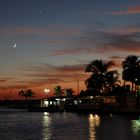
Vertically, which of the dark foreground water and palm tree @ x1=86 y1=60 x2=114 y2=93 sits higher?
palm tree @ x1=86 y1=60 x2=114 y2=93

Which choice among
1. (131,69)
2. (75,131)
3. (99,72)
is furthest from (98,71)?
(75,131)

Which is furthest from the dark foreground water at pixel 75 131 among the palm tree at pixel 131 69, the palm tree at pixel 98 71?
the palm tree at pixel 98 71

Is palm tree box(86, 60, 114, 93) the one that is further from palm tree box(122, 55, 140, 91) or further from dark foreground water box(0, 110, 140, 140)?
dark foreground water box(0, 110, 140, 140)

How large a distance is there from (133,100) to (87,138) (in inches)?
2246

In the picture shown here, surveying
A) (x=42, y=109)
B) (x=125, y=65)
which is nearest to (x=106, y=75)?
(x=125, y=65)

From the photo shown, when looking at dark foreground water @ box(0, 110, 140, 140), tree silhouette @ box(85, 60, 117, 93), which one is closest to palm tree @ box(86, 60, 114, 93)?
tree silhouette @ box(85, 60, 117, 93)

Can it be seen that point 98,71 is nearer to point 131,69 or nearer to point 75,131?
point 131,69

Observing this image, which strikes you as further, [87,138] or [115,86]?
[115,86]

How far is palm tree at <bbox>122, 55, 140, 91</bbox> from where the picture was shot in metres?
120

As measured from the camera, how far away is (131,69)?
121m

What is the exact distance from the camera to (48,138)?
5466 cm

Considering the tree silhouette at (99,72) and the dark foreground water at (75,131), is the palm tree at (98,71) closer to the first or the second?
the tree silhouette at (99,72)

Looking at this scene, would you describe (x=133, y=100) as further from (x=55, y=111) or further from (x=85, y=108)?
(x=55, y=111)

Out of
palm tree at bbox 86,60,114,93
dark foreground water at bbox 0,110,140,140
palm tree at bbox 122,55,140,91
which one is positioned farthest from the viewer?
palm tree at bbox 86,60,114,93
